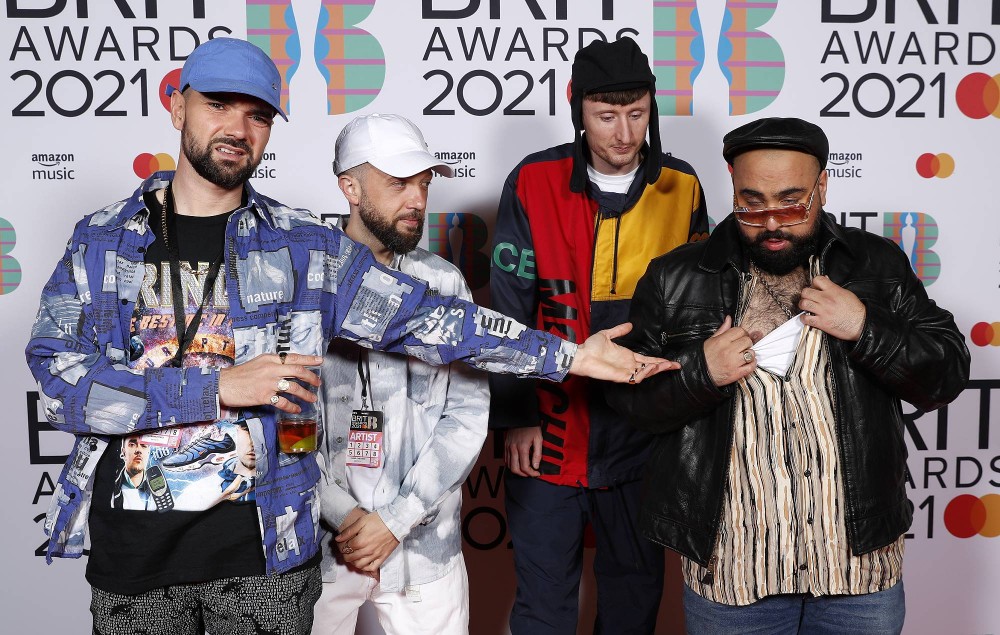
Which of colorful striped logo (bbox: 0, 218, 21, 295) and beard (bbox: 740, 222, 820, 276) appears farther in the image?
colorful striped logo (bbox: 0, 218, 21, 295)

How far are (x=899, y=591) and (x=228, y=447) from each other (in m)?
1.30

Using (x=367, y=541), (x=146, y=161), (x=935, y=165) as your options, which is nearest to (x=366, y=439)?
(x=367, y=541)

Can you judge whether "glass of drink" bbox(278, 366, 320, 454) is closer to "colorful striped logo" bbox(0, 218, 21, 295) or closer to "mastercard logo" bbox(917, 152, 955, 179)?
"colorful striped logo" bbox(0, 218, 21, 295)

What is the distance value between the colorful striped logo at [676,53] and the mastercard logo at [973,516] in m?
1.62

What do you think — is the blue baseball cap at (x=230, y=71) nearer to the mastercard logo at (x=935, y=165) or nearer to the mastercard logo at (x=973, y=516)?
the mastercard logo at (x=935, y=165)

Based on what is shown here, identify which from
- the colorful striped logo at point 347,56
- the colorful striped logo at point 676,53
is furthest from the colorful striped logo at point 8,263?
the colorful striped logo at point 676,53

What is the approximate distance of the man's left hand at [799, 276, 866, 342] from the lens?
62.9 inches

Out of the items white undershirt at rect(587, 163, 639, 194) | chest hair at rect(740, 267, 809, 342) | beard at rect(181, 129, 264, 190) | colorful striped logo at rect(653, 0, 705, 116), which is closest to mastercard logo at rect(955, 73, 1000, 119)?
colorful striped logo at rect(653, 0, 705, 116)

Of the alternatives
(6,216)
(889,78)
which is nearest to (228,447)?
(6,216)

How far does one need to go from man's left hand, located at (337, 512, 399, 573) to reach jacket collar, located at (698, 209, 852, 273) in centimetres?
→ 86

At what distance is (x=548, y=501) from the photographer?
7.61 ft

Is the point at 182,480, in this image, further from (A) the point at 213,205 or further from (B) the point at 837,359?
(B) the point at 837,359

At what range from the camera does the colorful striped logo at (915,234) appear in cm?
292

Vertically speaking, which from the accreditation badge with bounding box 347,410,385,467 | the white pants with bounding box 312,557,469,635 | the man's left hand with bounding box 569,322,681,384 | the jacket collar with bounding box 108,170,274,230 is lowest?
the white pants with bounding box 312,557,469,635
